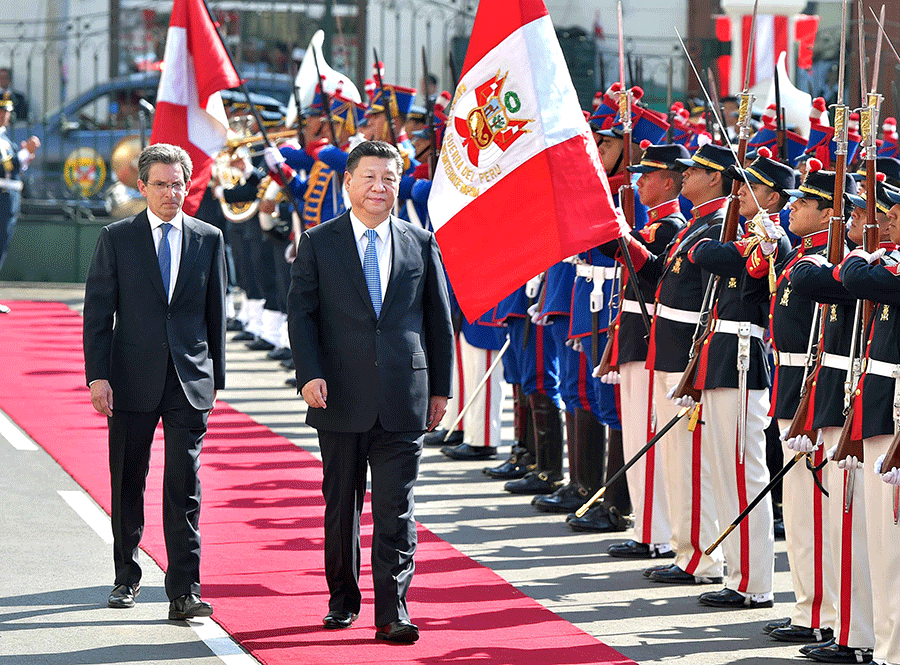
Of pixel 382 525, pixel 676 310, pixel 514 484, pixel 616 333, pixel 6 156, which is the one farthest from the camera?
pixel 6 156

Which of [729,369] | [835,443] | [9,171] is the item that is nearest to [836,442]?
[835,443]

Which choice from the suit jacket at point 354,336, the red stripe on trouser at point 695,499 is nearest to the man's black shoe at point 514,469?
the red stripe on trouser at point 695,499

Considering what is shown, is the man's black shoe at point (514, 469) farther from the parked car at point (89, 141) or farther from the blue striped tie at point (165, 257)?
the parked car at point (89, 141)

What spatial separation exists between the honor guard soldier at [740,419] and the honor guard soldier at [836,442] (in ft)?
2.24

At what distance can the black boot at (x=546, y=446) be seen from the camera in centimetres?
920

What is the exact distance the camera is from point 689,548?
24.0ft

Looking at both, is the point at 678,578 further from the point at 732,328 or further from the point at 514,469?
the point at 514,469

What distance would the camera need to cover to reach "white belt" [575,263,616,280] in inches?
326

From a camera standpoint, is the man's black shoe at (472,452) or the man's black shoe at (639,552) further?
the man's black shoe at (472,452)

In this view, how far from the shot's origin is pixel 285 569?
7367mm

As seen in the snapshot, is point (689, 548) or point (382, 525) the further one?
point (689, 548)

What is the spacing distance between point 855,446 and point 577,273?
287 cm

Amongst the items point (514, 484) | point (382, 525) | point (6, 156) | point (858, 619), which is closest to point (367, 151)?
point (382, 525)

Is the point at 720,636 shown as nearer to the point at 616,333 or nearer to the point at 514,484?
the point at 616,333
